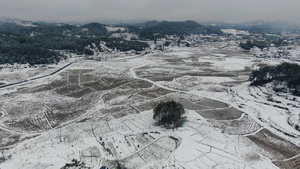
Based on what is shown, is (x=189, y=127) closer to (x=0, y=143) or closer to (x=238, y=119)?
(x=238, y=119)

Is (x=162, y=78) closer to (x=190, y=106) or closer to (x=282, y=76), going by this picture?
(x=190, y=106)

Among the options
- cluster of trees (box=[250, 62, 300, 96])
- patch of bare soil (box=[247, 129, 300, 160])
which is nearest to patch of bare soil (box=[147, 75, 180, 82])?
cluster of trees (box=[250, 62, 300, 96])

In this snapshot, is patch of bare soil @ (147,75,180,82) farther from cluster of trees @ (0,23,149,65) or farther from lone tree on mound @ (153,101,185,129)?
cluster of trees @ (0,23,149,65)

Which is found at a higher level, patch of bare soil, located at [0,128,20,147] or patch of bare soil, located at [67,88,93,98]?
patch of bare soil, located at [67,88,93,98]

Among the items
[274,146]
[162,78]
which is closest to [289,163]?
[274,146]

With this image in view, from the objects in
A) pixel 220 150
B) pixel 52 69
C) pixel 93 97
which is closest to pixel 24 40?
pixel 52 69

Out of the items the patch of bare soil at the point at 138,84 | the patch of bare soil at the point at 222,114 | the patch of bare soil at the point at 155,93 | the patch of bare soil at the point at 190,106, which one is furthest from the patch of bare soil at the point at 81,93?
the patch of bare soil at the point at 222,114
